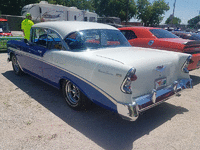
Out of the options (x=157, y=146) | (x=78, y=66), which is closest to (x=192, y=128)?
(x=157, y=146)

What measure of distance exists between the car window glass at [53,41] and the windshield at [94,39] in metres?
0.24

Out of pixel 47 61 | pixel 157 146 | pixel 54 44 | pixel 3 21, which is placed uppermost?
pixel 3 21

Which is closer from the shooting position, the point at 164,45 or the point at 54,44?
the point at 54,44

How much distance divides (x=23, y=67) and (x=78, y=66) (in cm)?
268

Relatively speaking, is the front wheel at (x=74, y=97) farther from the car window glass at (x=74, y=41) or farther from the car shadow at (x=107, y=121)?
the car window glass at (x=74, y=41)

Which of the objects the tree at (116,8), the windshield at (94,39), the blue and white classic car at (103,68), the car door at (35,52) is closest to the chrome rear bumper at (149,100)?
the blue and white classic car at (103,68)

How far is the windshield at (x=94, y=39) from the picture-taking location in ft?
11.1

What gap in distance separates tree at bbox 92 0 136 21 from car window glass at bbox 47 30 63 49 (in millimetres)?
47984

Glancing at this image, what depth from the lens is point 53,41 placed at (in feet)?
12.5

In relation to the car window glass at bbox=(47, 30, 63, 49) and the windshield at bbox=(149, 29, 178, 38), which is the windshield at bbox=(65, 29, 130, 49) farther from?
the windshield at bbox=(149, 29, 178, 38)

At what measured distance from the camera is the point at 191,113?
357 cm

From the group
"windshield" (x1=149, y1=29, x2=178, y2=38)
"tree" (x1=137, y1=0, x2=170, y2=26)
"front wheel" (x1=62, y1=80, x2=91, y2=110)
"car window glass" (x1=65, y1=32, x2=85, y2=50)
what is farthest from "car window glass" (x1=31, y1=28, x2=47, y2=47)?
"tree" (x1=137, y1=0, x2=170, y2=26)

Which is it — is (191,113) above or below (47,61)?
below

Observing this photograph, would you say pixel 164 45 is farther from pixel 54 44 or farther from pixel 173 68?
pixel 54 44
